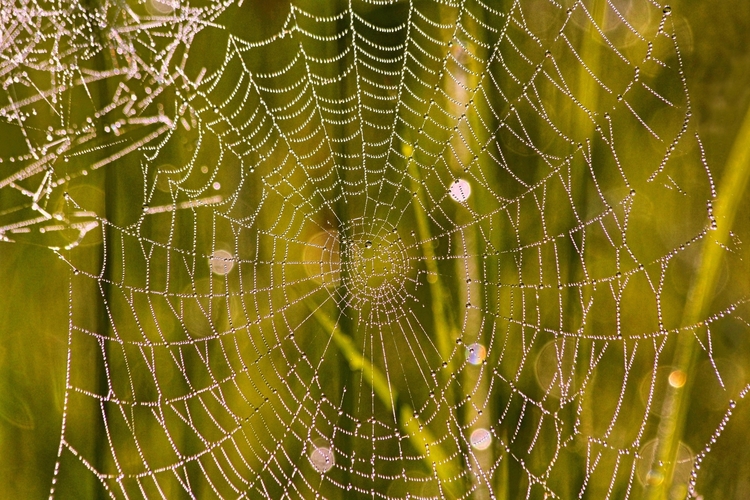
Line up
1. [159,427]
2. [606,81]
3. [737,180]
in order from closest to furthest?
[737,180], [606,81], [159,427]

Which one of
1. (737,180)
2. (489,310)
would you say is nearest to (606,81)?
(737,180)

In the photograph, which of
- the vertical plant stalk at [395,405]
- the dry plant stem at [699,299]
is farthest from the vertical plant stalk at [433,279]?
the dry plant stem at [699,299]

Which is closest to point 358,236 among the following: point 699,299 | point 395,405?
point 395,405

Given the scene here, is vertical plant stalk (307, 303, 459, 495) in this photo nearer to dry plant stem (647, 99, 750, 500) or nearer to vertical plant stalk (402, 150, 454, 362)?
vertical plant stalk (402, 150, 454, 362)

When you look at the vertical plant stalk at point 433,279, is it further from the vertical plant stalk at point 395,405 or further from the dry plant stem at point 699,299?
the dry plant stem at point 699,299

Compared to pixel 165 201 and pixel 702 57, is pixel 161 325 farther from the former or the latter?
pixel 702 57

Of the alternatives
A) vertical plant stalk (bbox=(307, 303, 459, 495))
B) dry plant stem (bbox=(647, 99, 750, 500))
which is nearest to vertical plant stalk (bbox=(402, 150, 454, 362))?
vertical plant stalk (bbox=(307, 303, 459, 495))

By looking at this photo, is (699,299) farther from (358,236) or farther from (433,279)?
(358,236)

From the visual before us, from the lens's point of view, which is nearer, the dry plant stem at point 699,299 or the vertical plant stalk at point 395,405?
the dry plant stem at point 699,299
